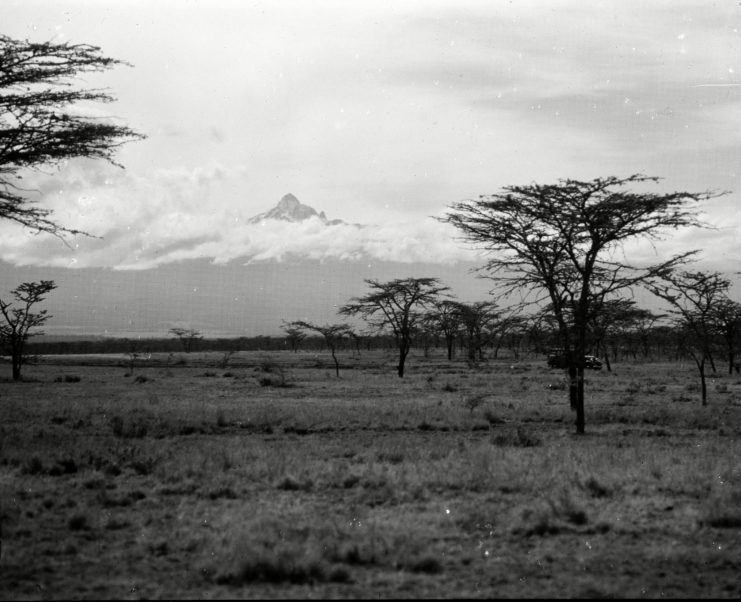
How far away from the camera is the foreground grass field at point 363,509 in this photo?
6.84 metres

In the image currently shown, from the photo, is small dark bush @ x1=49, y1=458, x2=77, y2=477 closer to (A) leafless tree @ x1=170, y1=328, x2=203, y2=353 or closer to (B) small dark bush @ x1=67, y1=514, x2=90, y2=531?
(B) small dark bush @ x1=67, y1=514, x2=90, y2=531

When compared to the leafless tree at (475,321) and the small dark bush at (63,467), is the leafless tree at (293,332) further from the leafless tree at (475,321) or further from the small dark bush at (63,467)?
the small dark bush at (63,467)

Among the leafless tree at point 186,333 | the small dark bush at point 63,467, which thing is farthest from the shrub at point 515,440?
the leafless tree at point 186,333

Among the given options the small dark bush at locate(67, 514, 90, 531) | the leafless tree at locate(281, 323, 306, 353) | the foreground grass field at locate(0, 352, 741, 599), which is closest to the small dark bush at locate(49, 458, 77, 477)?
the foreground grass field at locate(0, 352, 741, 599)

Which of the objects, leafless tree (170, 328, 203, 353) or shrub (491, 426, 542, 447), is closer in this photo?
shrub (491, 426, 542, 447)

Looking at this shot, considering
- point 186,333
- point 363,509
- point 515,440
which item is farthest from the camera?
point 186,333

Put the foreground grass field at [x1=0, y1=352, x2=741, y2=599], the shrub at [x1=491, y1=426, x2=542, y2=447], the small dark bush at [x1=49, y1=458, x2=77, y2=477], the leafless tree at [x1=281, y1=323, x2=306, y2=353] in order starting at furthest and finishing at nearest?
the leafless tree at [x1=281, y1=323, x2=306, y2=353] < the shrub at [x1=491, y1=426, x2=542, y2=447] < the small dark bush at [x1=49, y1=458, x2=77, y2=477] < the foreground grass field at [x1=0, y1=352, x2=741, y2=599]

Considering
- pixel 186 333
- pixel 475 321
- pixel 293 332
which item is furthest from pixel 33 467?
pixel 186 333

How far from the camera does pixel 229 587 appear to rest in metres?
6.59

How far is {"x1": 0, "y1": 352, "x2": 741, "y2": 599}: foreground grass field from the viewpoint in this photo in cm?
684

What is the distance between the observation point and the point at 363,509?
31.3 ft

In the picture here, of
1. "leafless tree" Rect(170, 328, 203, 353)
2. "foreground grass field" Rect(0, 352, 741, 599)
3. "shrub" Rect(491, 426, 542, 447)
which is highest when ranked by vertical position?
"leafless tree" Rect(170, 328, 203, 353)

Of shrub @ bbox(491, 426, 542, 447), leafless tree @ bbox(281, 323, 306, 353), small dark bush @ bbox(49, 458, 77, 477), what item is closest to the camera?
small dark bush @ bbox(49, 458, 77, 477)

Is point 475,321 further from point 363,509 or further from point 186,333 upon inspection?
point 186,333
